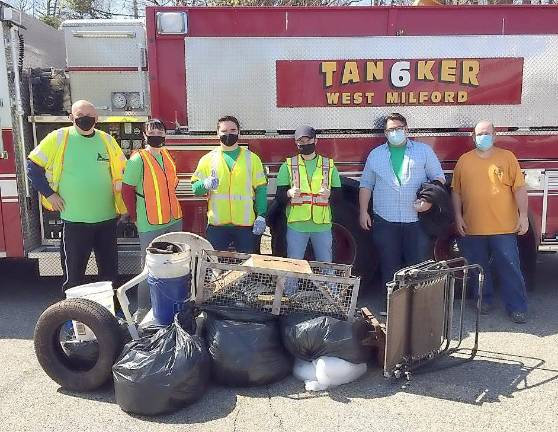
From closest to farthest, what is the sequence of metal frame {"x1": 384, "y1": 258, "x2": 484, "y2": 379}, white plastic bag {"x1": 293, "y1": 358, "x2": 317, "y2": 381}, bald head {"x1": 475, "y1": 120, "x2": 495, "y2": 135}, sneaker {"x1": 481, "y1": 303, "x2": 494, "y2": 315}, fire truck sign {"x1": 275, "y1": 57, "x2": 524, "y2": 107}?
metal frame {"x1": 384, "y1": 258, "x2": 484, "y2": 379}, white plastic bag {"x1": 293, "y1": 358, "x2": 317, "y2": 381}, bald head {"x1": 475, "y1": 120, "x2": 495, "y2": 135}, fire truck sign {"x1": 275, "y1": 57, "x2": 524, "y2": 107}, sneaker {"x1": 481, "y1": 303, "x2": 494, "y2": 315}

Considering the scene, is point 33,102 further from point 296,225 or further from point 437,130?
point 437,130

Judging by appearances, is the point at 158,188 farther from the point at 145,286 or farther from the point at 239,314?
the point at 239,314

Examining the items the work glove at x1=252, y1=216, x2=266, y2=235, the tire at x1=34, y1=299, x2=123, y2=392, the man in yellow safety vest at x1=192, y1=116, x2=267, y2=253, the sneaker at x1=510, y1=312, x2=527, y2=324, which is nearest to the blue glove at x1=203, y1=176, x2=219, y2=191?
the man in yellow safety vest at x1=192, y1=116, x2=267, y2=253

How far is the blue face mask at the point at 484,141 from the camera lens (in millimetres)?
4785

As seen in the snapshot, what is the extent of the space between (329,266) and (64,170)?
7.29ft

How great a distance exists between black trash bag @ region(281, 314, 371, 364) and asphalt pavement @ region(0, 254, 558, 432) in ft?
0.72

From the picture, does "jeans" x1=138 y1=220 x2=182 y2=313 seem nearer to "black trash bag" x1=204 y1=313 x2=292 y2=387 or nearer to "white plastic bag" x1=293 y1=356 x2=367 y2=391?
"black trash bag" x1=204 y1=313 x2=292 y2=387

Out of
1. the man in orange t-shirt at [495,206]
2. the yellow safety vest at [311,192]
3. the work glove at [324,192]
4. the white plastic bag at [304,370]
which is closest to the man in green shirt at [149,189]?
the yellow safety vest at [311,192]

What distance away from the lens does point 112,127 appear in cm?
545

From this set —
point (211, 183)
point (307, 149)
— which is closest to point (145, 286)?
point (211, 183)

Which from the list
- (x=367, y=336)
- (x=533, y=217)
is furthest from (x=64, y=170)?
(x=533, y=217)

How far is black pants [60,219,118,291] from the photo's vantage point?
4473mm

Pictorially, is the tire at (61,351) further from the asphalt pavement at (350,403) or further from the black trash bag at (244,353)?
the black trash bag at (244,353)

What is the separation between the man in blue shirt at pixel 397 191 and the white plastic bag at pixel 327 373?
4.49 ft
